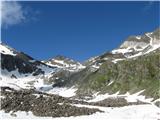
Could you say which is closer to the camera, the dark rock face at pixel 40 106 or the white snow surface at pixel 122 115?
the white snow surface at pixel 122 115

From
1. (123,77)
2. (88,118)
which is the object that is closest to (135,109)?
(88,118)

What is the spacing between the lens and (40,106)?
6019 cm

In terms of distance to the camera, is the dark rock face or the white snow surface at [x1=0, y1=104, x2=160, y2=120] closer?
the white snow surface at [x1=0, y1=104, x2=160, y2=120]

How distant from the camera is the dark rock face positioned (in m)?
57.2

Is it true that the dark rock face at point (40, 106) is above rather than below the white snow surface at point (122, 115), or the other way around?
above

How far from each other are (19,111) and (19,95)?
330 inches

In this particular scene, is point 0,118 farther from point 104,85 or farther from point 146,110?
point 104,85

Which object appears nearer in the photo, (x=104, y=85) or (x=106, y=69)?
(x=104, y=85)

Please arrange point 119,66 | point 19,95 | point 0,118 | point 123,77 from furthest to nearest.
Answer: point 119,66, point 123,77, point 19,95, point 0,118

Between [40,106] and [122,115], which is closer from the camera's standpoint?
[122,115]

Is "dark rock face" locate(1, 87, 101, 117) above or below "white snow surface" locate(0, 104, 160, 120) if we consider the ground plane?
above

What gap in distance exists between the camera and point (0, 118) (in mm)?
52188

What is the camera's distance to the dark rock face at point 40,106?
2251 inches

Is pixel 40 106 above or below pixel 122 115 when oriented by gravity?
above
